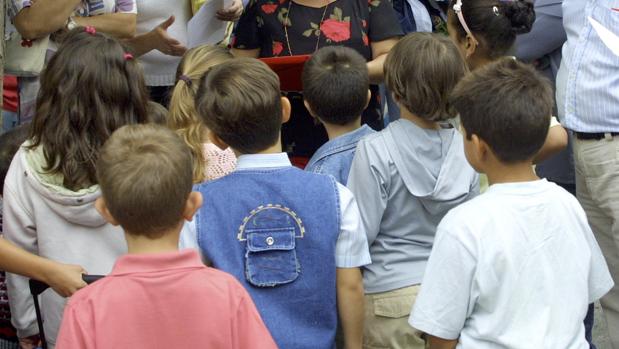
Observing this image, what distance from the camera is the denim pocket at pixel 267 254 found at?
8.55 ft

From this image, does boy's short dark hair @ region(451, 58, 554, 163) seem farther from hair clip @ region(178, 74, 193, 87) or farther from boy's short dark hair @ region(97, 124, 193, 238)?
hair clip @ region(178, 74, 193, 87)

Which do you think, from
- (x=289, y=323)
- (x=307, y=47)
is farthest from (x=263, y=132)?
(x=307, y=47)

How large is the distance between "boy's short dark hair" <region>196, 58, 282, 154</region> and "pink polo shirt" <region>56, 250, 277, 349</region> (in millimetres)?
647

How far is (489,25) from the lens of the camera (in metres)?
3.84

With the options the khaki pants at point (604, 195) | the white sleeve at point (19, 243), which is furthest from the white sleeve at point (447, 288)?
the khaki pants at point (604, 195)

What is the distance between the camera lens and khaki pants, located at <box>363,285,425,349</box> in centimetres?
308

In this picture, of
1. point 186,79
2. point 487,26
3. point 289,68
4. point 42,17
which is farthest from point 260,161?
point 487,26

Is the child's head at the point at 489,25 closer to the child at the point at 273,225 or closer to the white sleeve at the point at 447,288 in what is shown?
the child at the point at 273,225

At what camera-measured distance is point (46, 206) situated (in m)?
2.79

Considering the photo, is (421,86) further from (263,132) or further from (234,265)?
(234,265)

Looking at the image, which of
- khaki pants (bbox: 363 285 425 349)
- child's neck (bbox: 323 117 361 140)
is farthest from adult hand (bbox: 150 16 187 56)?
khaki pants (bbox: 363 285 425 349)

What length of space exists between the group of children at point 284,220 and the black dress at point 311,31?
93 centimetres

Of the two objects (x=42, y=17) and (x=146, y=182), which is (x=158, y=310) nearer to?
(x=146, y=182)

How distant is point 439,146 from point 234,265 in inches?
36.7
